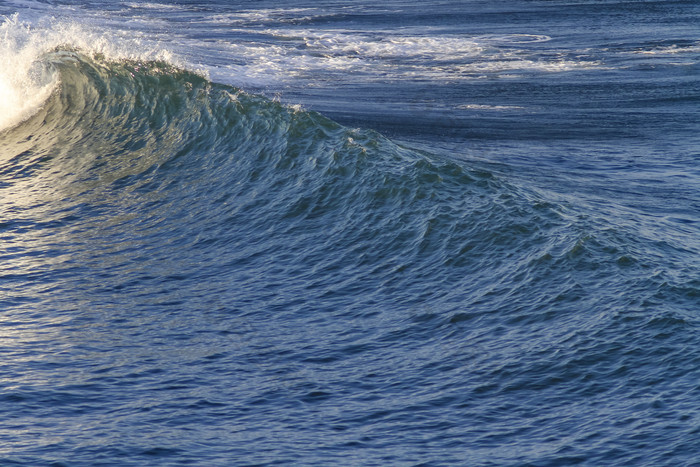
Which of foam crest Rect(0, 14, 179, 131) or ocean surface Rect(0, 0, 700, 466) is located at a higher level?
foam crest Rect(0, 14, 179, 131)

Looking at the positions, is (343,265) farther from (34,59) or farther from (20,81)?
(34,59)

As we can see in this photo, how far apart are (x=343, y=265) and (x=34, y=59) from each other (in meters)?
14.2

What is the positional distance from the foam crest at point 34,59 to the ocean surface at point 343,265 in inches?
2.8

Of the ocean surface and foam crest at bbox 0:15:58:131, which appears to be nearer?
the ocean surface

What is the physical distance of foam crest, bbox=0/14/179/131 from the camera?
20.5 metres

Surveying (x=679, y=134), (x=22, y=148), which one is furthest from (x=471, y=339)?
(x=22, y=148)

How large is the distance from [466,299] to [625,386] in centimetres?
252

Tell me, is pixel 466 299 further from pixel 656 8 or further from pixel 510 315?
pixel 656 8

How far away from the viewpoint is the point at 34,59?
21875mm

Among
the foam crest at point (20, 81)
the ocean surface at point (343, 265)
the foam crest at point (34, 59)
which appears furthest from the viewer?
the foam crest at point (34, 59)

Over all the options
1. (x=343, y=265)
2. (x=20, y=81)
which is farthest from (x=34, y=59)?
(x=343, y=265)

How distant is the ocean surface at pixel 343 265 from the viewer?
7.23m

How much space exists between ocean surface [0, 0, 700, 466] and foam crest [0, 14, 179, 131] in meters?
0.07

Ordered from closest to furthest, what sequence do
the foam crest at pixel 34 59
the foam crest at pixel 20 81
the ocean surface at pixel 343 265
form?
the ocean surface at pixel 343 265 → the foam crest at pixel 20 81 → the foam crest at pixel 34 59
